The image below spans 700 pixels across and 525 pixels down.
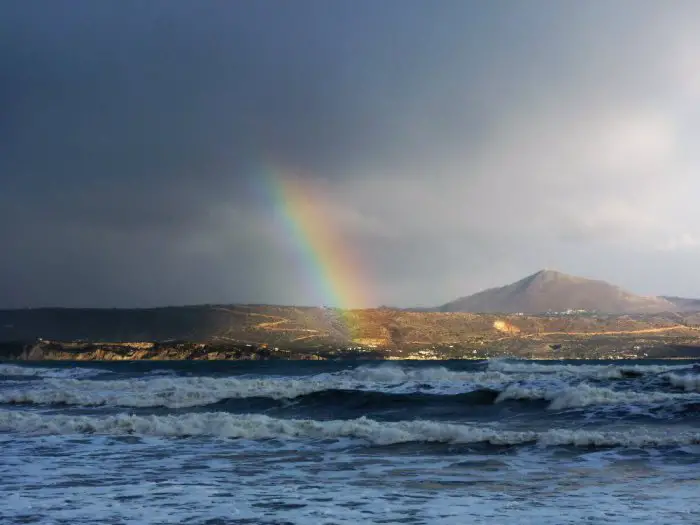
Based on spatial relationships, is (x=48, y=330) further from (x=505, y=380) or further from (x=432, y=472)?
(x=432, y=472)

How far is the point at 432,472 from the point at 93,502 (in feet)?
21.4

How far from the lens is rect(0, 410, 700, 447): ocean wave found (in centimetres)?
1689

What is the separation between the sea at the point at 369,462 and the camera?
396 inches

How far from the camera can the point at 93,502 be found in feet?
35.5

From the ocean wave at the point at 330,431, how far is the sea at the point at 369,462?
0.06 metres

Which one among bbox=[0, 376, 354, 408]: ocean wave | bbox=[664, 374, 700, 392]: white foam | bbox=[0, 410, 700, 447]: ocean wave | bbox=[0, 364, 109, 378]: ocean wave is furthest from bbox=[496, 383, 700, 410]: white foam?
bbox=[0, 364, 109, 378]: ocean wave

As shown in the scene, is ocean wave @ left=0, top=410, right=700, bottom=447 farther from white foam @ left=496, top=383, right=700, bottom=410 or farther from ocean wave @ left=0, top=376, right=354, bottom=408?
ocean wave @ left=0, top=376, right=354, bottom=408

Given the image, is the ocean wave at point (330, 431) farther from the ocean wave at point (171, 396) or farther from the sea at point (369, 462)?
the ocean wave at point (171, 396)

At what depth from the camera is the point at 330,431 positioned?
1933cm

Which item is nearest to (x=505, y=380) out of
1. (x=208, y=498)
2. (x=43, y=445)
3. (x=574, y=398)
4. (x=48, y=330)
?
(x=574, y=398)

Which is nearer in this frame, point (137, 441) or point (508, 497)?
point (508, 497)

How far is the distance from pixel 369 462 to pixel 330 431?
451 cm

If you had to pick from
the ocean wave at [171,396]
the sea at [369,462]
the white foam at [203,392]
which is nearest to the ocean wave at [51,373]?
the white foam at [203,392]

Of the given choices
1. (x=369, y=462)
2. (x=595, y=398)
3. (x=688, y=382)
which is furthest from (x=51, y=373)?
(x=369, y=462)
